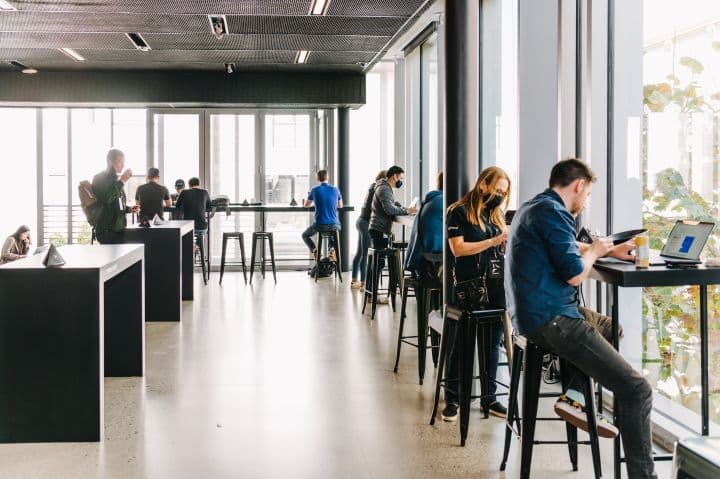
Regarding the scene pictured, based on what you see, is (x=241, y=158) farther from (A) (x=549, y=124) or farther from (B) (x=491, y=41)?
(A) (x=549, y=124)

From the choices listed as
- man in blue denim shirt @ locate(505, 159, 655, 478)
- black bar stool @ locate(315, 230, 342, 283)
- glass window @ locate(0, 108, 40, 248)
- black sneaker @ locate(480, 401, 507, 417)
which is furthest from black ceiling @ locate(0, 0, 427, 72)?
man in blue denim shirt @ locate(505, 159, 655, 478)

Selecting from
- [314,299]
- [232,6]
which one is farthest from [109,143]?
[232,6]

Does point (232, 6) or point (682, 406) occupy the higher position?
point (232, 6)

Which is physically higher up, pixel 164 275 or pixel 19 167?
pixel 19 167

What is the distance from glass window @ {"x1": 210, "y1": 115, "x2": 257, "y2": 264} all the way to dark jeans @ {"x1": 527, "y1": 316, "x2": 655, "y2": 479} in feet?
32.2

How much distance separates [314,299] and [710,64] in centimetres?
636

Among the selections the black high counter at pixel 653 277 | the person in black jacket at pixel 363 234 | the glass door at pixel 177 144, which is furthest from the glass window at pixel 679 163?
the glass door at pixel 177 144

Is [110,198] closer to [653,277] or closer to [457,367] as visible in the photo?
[457,367]

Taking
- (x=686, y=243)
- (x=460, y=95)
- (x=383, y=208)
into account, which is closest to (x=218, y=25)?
(x=383, y=208)

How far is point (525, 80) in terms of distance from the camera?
18.8 feet

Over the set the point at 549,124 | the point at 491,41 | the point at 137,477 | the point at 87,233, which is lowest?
the point at 137,477

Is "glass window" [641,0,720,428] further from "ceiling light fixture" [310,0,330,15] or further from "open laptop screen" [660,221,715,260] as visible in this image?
"ceiling light fixture" [310,0,330,15]

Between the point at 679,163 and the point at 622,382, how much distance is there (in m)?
1.55

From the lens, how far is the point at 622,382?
10.3 feet
